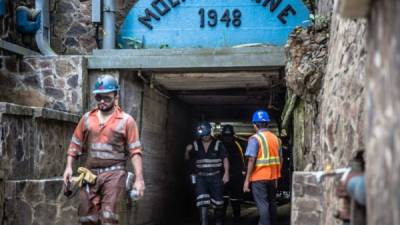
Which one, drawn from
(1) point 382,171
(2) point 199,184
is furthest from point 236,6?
(1) point 382,171

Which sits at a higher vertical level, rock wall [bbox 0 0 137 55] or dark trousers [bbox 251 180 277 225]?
rock wall [bbox 0 0 137 55]

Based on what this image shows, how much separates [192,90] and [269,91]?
1.60 meters

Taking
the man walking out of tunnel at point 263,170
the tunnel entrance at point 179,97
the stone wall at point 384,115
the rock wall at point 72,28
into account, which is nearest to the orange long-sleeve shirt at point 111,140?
the man walking out of tunnel at point 263,170

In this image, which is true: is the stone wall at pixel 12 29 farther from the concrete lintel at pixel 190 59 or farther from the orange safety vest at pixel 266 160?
the orange safety vest at pixel 266 160

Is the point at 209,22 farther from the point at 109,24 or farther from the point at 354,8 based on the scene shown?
the point at 354,8

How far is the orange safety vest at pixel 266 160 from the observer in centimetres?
877

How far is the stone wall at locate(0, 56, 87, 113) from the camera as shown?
927 cm

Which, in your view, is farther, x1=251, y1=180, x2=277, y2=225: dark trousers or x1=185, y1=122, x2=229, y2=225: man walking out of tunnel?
x1=185, y1=122, x2=229, y2=225: man walking out of tunnel

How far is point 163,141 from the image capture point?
12.1 metres

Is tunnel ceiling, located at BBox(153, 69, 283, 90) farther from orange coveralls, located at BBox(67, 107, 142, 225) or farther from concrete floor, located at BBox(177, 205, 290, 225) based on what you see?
orange coveralls, located at BBox(67, 107, 142, 225)

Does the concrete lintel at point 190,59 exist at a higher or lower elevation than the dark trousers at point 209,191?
higher

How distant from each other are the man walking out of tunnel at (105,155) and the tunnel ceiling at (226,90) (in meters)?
3.98

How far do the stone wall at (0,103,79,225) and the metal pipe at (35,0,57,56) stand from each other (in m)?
1.72

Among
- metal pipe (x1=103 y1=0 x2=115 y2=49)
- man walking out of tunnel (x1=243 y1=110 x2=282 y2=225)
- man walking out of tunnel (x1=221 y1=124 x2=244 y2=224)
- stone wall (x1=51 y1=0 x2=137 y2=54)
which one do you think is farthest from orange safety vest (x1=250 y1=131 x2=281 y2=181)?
man walking out of tunnel (x1=221 y1=124 x2=244 y2=224)
